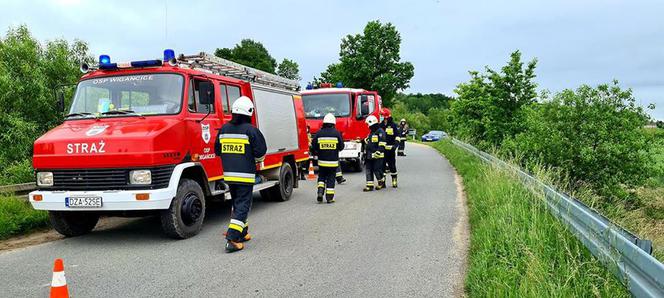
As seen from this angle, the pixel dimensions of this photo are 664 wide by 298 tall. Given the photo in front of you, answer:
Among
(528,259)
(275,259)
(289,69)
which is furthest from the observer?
(289,69)

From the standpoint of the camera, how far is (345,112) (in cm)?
1507

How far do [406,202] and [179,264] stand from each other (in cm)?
523

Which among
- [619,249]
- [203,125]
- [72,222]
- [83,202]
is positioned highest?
[203,125]

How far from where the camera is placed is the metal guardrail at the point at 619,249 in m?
3.11

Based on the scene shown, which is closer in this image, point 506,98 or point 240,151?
point 240,151

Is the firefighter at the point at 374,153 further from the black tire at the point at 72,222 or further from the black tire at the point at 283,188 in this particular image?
the black tire at the point at 72,222

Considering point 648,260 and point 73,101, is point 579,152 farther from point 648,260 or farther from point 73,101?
point 73,101

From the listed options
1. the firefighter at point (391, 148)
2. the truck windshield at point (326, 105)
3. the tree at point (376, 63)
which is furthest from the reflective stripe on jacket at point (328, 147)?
the tree at point (376, 63)

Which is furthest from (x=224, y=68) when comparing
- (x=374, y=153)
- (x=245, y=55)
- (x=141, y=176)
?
(x=245, y=55)

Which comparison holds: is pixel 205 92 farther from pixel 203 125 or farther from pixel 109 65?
pixel 109 65

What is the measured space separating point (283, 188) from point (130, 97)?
389 centimetres

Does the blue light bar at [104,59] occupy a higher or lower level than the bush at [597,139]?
higher

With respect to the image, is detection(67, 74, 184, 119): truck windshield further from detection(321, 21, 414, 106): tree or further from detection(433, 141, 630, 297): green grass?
detection(321, 21, 414, 106): tree

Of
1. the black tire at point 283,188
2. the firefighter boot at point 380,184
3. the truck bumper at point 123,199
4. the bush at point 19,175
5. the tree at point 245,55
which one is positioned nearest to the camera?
the truck bumper at point 123,199
